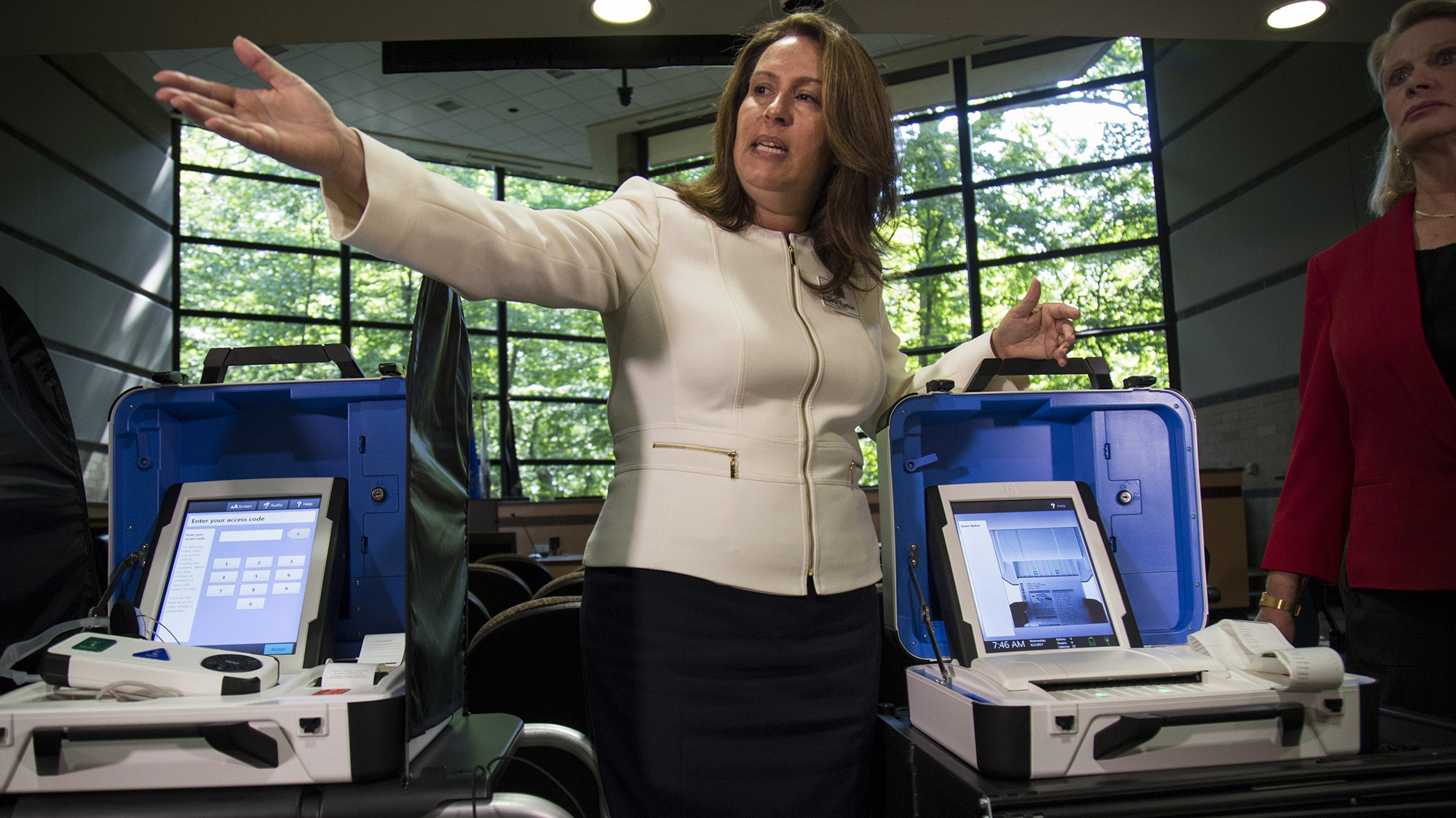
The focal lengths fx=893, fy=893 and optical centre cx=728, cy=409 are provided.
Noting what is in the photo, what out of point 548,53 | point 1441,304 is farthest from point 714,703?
point 548,53

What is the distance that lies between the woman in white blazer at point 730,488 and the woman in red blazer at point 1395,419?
2.19 feet

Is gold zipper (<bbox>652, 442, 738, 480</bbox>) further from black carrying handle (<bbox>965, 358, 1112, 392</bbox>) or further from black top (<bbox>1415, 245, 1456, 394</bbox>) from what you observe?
black top (<bbox>1415, 245, 1456, 394</bbox>)

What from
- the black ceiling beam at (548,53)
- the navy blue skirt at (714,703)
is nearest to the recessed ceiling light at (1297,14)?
the black ceiling beam at (548,53)

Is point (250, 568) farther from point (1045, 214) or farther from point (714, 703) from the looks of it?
point (1045, 214)

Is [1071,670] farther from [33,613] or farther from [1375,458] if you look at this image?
[33,613]

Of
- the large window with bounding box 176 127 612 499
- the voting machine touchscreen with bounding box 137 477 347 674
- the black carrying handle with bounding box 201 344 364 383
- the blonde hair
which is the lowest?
the voting machine touchscreen with bounding box 137 477 347 674

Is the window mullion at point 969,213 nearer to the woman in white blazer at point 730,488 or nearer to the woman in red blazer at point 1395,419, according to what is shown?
the woman in red blazer at point 1395,419

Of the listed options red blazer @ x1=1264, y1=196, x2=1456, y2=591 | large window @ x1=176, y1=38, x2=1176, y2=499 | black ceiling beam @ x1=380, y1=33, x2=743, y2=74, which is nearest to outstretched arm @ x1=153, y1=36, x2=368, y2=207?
red blazer @ x1=1264, y1=196, x2=1456, y2=591

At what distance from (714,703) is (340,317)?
954 cm

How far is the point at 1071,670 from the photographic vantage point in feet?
3.31

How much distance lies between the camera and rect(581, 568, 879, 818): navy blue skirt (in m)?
1.02

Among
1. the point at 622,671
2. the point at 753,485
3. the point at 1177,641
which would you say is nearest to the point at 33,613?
the point at 622,671

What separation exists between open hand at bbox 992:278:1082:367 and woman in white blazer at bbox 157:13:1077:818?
1.03 feet

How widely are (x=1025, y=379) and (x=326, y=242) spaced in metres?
9.89
